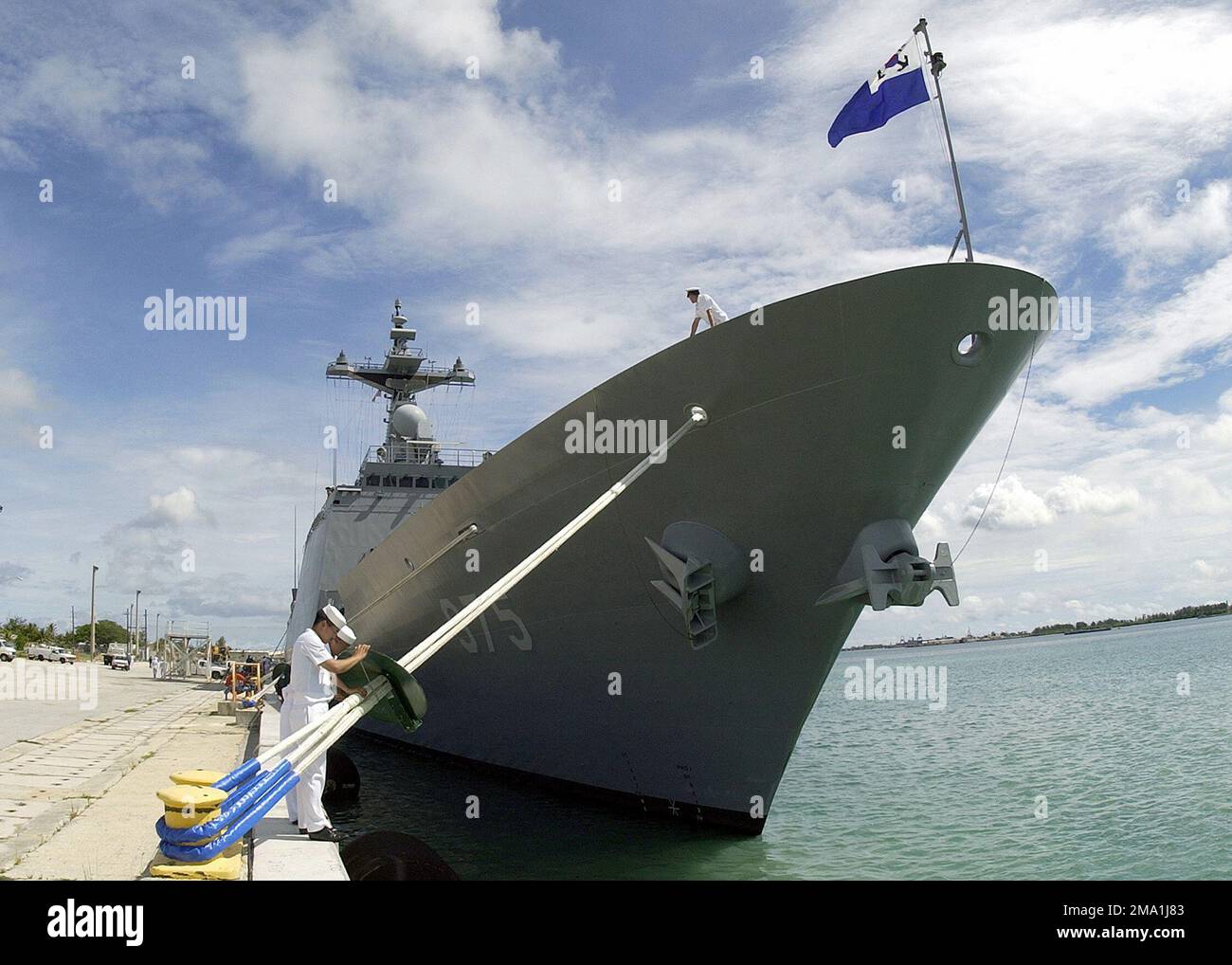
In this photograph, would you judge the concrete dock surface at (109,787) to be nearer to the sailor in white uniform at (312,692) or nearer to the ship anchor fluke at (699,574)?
the sailor in white uniform at (312,692)

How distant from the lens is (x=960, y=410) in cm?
624

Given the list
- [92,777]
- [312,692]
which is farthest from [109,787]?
[312,692]

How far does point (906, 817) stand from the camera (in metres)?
9.91

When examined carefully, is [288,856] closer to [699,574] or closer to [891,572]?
[699,574]

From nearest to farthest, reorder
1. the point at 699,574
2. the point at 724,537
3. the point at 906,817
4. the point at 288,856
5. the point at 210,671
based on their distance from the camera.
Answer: the point at 288,856 → the point at 699,574 → the point at 724,537 → the point at 906,817 → the point at 210,671

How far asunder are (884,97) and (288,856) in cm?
599

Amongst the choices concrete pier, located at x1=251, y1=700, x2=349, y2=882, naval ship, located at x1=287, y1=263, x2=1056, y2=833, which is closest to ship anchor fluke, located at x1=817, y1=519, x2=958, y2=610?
naval ship, located at x1=287, y1=263, x2=1056, y2=833

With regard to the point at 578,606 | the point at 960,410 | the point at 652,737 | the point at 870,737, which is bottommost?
the point at 870,737

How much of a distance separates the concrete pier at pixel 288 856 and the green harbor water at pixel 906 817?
217 cm

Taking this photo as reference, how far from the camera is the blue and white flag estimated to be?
19.6ft
